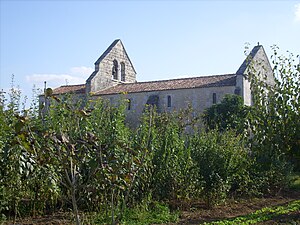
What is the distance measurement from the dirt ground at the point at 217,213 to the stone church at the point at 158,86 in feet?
52.5

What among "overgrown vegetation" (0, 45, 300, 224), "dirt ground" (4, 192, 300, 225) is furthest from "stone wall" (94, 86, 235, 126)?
"dirt ground" (4, 192, 300, 225)

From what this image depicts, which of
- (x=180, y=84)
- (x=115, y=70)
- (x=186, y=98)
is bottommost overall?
(x=186, y=98)

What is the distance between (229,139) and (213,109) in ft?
52.6

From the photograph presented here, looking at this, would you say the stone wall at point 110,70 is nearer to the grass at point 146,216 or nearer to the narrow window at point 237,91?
the narrow window at point 237,91

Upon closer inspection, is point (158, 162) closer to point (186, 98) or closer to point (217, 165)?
point (217, 165)

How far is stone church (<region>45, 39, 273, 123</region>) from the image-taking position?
2950 cm

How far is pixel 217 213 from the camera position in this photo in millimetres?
8062

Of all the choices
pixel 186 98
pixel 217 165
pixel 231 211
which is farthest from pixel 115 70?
pixel 231 211

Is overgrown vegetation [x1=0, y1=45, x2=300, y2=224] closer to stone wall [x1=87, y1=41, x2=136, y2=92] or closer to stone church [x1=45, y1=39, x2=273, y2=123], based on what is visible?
stone church [x1=45, y1=39, x2=273, y2=123]

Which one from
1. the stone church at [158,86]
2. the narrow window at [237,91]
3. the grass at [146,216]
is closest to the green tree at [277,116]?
the grass at [146,216]

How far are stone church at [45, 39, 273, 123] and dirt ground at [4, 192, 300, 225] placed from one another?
630 inches

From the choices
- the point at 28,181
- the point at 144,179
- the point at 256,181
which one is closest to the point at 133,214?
the point at 144,179

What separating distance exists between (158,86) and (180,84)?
196 centimetres

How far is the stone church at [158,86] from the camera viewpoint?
29500 mm
